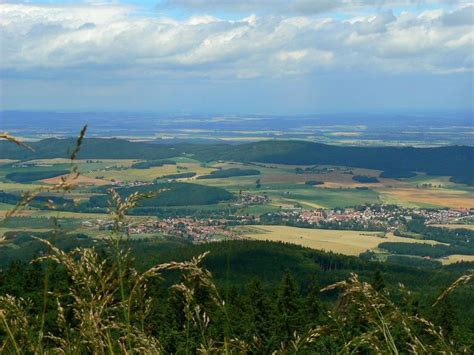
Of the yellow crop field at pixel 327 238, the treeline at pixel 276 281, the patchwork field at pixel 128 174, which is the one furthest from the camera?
the patchwork field at pixel 128 174

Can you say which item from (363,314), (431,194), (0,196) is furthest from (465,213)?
(363,314)

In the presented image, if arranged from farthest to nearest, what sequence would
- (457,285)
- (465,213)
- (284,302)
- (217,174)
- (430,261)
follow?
(217,174) → (465,213) → (430,261) → (284,302) → (457,285)

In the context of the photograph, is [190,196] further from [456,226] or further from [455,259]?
[455,259]

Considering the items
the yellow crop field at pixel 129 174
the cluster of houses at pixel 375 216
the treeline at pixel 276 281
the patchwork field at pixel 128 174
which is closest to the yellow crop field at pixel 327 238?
the cluster of houses at pixel 375 216

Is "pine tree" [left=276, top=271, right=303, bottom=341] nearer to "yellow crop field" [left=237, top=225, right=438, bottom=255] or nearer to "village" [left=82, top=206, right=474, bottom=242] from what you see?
"yellow crop field" [left=237, top=225, right=438, bottom=255]

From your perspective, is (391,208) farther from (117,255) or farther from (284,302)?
(117,255)

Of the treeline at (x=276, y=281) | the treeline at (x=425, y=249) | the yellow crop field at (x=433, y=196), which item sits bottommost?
the treeline at (x=425, y=249)

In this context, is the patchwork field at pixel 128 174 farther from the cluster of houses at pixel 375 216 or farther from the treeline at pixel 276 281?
the treeline at pixel 276 281

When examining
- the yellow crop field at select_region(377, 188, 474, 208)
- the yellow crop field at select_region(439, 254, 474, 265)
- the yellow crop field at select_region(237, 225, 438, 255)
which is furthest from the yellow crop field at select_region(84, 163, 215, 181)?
the yellow crop field at select_region(439, 254, 474, 265)
